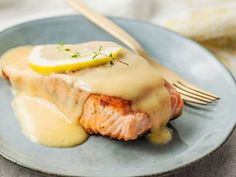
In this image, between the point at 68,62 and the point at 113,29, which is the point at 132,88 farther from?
the point at 113,29

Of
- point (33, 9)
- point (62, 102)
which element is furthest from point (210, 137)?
point (33, 9)

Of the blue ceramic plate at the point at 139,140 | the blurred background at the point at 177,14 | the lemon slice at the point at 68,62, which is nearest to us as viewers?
the blue ceramic plate at the point at 139,140

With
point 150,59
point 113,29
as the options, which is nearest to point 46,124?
point 150,59

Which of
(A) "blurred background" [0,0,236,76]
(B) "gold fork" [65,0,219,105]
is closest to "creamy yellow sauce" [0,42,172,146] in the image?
(B) "gold fork" [65,0,219,105]

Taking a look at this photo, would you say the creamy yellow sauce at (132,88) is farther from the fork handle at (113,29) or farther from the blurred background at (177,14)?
the blurred background at (177,14)

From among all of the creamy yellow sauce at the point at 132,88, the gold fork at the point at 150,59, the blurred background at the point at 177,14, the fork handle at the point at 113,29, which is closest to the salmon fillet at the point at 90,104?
the creamy yellow sauce at the point at 132,88

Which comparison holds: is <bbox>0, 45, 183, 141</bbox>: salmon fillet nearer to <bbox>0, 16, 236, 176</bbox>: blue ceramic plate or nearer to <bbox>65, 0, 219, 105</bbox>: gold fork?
<bbox>0, 16, 236, 176</bbox>: blue ceramic plate

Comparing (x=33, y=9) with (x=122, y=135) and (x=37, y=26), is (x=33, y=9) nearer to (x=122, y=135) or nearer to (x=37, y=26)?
(x=37, y=26)
